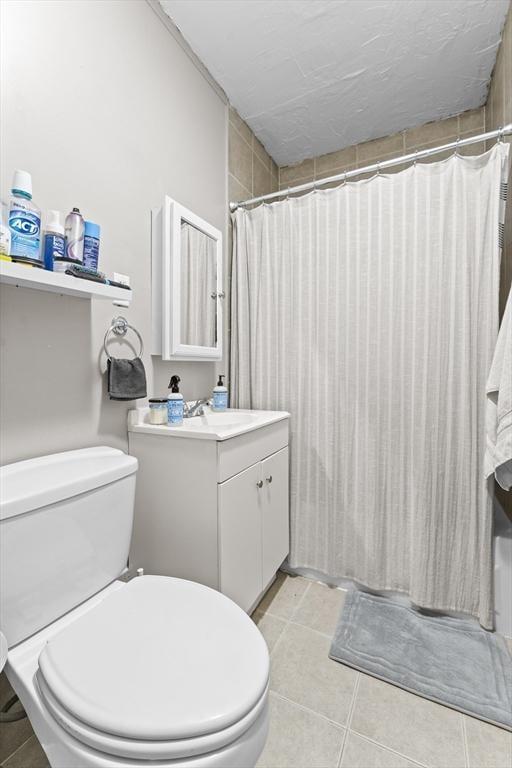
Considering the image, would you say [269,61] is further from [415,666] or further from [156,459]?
[415,666]

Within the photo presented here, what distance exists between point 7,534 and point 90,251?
0.77m

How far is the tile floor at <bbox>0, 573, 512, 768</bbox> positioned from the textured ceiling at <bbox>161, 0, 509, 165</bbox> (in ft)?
8.26

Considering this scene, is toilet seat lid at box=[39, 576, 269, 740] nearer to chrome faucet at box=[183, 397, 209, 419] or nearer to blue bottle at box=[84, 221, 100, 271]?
chrome faucet at box=[183, 397, 209, 419]

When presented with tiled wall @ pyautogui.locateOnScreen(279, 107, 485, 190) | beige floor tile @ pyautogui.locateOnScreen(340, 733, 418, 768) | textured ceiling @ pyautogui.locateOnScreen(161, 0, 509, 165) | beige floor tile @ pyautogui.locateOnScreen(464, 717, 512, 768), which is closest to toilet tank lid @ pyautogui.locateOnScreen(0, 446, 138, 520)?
beige floor tile @ pyautogui.locateOnScreen(340, 733, 418, 768)

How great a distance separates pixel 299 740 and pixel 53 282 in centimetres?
148

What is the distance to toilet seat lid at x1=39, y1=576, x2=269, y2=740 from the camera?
0.61 metres

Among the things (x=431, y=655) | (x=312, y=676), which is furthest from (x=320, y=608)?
(x=431, y=655)

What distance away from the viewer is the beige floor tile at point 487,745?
38.2 inches

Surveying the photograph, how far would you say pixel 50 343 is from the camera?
1065 mm

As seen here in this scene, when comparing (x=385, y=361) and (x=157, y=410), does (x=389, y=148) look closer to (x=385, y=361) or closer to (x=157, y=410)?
(x=385, y=361)

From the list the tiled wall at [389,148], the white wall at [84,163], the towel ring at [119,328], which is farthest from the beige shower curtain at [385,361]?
the tiled wall at [389,148]

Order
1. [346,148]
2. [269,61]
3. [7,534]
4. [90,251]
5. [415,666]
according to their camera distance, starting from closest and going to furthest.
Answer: [7,534] → [90,251] → [415,666] → [269,61] → [346,148]

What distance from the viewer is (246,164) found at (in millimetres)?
2094

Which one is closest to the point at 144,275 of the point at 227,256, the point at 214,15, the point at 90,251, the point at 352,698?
the point at 90,251
